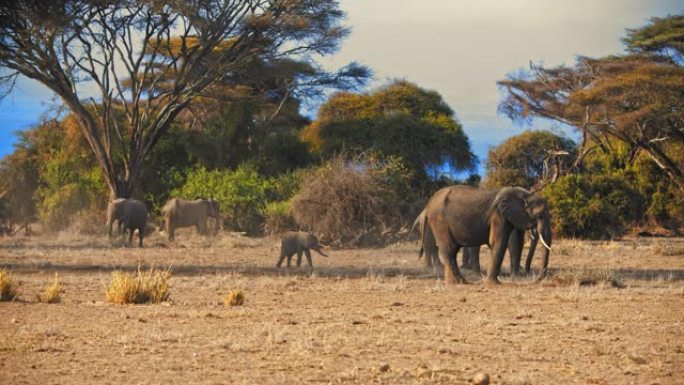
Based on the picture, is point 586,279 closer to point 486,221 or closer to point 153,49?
point 486,221

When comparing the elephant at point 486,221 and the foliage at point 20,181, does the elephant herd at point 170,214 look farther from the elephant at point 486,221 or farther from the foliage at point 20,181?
the elephant at point 486,221

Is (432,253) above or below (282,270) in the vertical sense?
above

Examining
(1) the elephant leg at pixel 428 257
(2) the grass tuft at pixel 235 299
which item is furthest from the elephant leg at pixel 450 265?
(2) the grass tuft at pixel 235 299

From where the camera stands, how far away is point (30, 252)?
23672 mm

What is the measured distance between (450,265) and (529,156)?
27028mm

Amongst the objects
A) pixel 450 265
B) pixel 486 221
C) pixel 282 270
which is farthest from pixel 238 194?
pixel 486 221

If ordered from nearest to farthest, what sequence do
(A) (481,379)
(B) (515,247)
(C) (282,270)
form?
(A) (481,379) < (B) (515,247) < (C) (282,270)

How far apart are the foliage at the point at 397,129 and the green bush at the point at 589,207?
511cm

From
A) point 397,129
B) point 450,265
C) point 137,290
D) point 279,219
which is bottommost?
point 137,290

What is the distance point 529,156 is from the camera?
4231 cm

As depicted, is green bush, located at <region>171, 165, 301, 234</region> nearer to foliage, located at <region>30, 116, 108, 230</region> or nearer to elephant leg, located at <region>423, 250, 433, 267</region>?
foliage, located at <region>30, 116, 108, 230</region>

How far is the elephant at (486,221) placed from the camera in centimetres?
1591

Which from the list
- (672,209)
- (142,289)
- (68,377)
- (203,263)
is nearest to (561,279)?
(142,289)

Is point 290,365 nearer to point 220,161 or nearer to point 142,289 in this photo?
point 142,289
